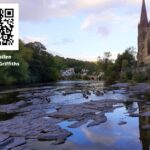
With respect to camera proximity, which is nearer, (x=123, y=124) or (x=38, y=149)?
(x=38, y=149)

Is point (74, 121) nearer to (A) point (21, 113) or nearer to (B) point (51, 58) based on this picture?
(A) point (21, 113)

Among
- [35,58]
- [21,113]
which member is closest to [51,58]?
[35,58]

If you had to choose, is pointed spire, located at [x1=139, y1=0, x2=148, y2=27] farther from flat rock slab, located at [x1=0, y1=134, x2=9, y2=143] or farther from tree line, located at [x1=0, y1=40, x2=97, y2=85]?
flat rock slab, located at [x1=0, y1=134, x2=9, y2=143]

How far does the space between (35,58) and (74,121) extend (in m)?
100.0

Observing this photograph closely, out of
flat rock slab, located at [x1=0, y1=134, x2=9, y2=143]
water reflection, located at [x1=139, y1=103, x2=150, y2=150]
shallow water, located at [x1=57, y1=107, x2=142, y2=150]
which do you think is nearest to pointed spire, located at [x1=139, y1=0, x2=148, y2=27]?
water reflection, located at [x1=139, y1=103, x2=150, y2=150]

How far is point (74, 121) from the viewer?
26.9m

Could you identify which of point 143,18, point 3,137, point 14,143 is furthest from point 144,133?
point 143,18

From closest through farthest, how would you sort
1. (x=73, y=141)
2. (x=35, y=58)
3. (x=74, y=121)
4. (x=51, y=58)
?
1. (x=73, y=141)
2. (x=74, y=121)
3. (x=35, y=58)
4. (x=51, y=58)

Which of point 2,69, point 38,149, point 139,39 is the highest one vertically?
point 139,39

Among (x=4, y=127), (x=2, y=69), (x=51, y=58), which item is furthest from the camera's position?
(x=51, y=58)

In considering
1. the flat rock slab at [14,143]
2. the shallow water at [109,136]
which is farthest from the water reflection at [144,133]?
the flat rock slab at [14,143]

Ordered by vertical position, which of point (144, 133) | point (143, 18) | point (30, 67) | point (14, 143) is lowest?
point (14, 143)

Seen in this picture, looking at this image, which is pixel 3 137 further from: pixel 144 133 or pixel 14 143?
pixel 144 133

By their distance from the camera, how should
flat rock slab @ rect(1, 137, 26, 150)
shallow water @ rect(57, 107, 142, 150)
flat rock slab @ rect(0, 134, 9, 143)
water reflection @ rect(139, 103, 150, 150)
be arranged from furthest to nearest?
flat rock slab @ rect(0, 134, 9, 143), shallow water @ rect(57, 107, 142, 150), water reflection @ rect(139, 103, 150, 150), flat rock slab @ rect(1, 137, 26, 150)
